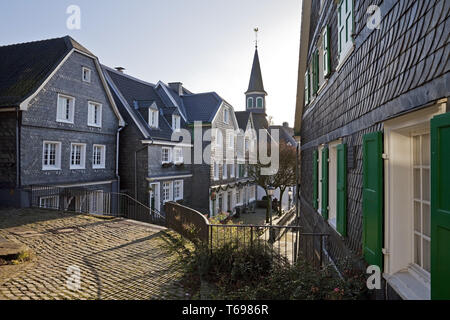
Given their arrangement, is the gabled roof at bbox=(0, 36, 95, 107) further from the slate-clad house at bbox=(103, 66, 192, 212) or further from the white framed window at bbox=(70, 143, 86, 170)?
the slate-clad house at bbox=(103, 66, 192, 212)

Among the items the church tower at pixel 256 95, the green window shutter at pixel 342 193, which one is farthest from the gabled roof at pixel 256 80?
the green window shutter at pixel 342 193

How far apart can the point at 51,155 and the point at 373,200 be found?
15636 millimetres

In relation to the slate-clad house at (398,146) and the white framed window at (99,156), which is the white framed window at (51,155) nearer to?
the white framed window at (99,156)

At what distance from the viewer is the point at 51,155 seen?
Result: 15383 millimetres

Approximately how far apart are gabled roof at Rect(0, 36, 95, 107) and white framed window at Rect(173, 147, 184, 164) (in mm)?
8552

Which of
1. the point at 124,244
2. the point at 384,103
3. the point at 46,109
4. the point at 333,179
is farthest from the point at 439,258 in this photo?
the point at 46,109

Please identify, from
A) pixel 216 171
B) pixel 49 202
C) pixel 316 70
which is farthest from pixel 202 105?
pixel 316 70

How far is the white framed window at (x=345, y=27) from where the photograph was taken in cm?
585

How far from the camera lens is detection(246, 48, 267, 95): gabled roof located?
47.5 metres

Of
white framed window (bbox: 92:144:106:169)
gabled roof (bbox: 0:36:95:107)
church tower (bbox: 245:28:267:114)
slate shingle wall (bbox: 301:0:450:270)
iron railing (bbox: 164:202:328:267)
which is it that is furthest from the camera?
church tower (bbox: 245:28:267:114)

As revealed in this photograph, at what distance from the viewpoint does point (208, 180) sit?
82.0 feet

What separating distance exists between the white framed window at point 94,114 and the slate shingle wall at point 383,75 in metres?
14.7

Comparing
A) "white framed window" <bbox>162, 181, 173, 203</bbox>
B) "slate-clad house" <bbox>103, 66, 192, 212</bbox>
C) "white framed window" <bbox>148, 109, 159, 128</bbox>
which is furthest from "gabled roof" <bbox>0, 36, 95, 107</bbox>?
"white framed window" <bbox>162, 181, 173, 203</bbox>
